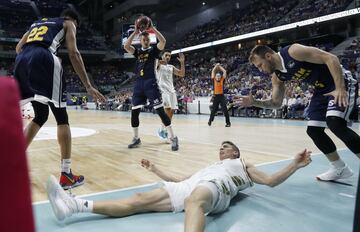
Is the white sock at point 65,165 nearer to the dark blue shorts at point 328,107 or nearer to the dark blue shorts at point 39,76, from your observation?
the dark blue shorts at point 39,76

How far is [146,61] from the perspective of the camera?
554cm

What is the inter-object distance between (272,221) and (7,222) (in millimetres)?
2001

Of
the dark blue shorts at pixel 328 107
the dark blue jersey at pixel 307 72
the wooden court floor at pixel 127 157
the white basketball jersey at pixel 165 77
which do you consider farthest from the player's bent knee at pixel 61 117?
the white basketball jersey at pixel 165 77

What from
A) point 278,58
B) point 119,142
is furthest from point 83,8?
point 278,58

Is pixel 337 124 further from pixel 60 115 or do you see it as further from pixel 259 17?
pixel 259 17

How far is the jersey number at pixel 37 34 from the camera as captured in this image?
3.03 metres

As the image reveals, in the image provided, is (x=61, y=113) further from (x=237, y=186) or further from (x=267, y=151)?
(x=267, y=151)

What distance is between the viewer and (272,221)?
7.23 feet

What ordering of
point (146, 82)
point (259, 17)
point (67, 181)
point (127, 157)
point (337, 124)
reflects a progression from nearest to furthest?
point (337, 124), point (67, 181), point (127, 157), point (146, 82), point (259, 17)

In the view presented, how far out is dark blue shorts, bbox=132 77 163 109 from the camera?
543cm

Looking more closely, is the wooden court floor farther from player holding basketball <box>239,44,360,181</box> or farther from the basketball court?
player holding basketball <box>239,44,360,181</box>

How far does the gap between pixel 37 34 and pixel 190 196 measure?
2085 mm

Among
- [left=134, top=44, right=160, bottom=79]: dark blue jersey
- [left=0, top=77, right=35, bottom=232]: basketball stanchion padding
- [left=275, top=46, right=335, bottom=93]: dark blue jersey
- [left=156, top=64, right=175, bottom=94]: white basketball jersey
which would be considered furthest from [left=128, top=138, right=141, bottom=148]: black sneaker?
[left=0, top=77, right=35, bottom=232]: basketball stanchion padding

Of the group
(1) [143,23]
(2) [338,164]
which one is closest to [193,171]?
(2) [338,164]
